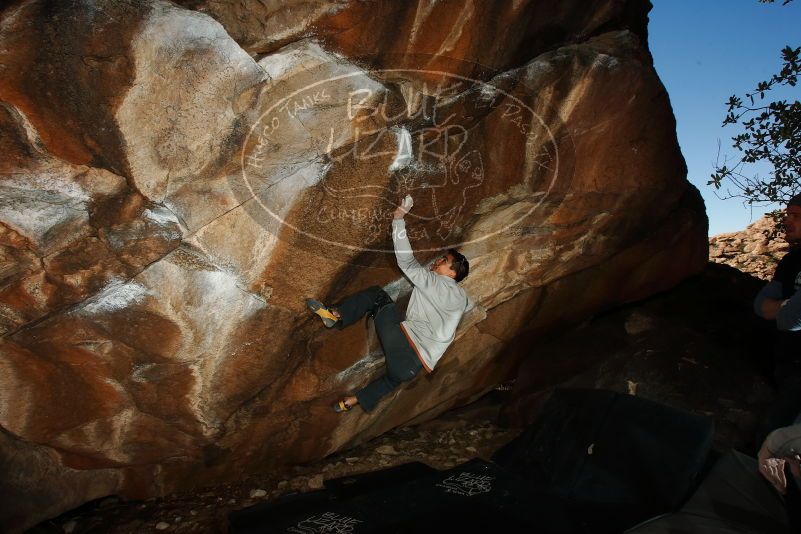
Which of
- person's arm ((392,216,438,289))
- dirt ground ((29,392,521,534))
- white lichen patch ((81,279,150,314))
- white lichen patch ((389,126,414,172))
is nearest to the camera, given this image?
white lichen patch ((81,279,150,314))

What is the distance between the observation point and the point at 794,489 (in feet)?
6.27

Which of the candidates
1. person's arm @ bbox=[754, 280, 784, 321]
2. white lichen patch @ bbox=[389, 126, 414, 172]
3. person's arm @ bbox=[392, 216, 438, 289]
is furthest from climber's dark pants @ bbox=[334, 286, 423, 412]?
person's arm @ bbox=[754, 280, 784, 321]

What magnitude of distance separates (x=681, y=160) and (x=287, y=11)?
13.4ft

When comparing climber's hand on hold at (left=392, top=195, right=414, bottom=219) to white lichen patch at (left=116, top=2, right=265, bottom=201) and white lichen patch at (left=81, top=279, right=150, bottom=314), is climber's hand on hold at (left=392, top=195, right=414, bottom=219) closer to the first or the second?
white lichen patch at (left=116, top=2, right=265, bottom=201)

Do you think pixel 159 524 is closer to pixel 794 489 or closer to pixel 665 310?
pixel 794 489

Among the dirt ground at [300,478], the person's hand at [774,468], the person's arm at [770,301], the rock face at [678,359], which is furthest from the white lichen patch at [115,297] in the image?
the person's arm at [770,301]

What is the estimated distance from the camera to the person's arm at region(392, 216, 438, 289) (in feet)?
11.1

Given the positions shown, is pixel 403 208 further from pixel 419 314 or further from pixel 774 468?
pixel 774 468

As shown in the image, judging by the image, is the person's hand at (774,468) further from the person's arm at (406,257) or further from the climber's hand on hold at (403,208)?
the climber's hand on hold at (403,208)

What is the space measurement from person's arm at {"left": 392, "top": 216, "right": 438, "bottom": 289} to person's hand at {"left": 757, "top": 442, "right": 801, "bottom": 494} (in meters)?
2.18

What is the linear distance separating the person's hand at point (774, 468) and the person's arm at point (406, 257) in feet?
7.15

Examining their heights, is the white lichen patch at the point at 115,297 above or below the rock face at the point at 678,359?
below

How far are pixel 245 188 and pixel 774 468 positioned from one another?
3.11 meters

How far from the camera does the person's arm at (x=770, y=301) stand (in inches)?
141
